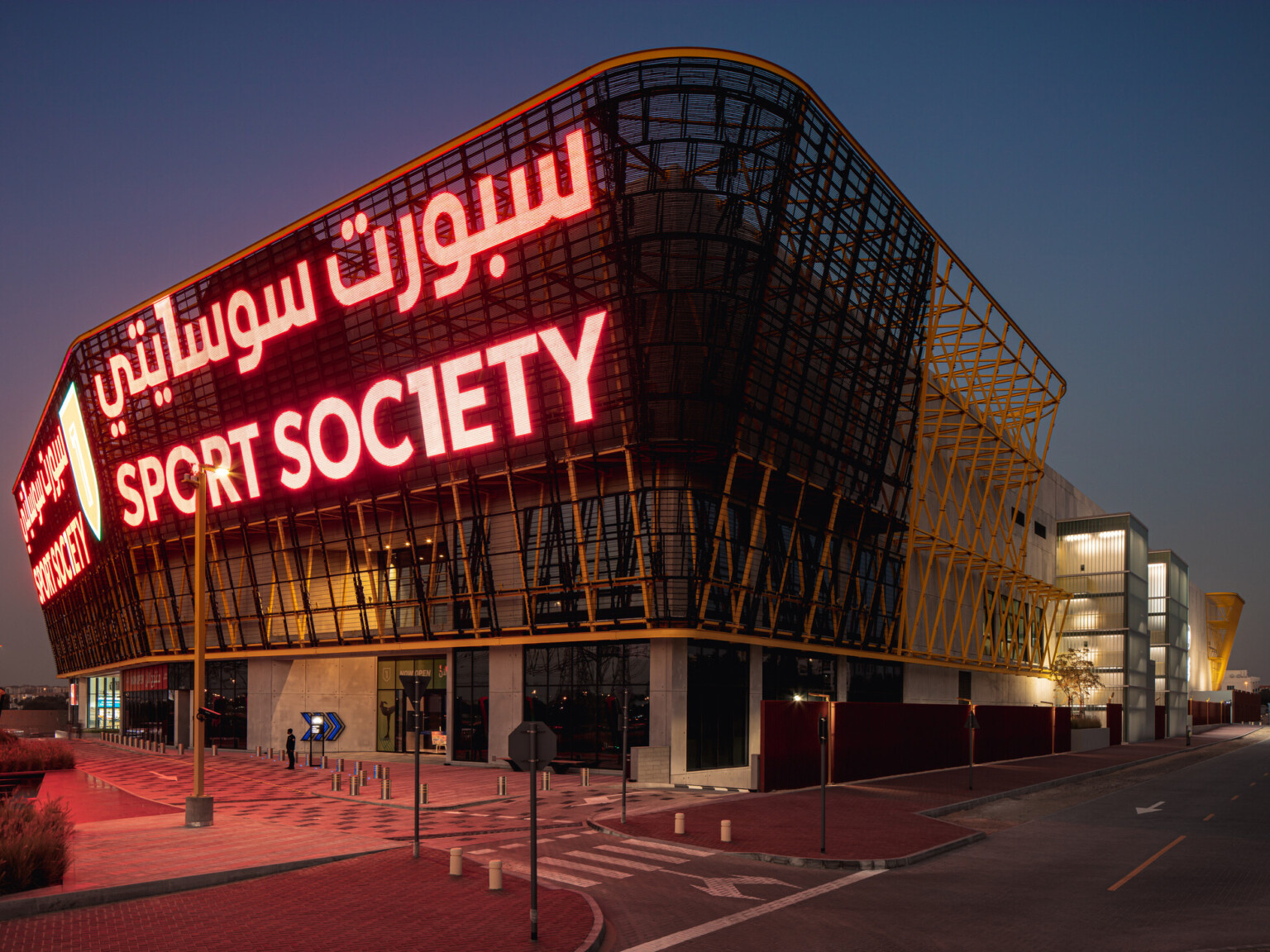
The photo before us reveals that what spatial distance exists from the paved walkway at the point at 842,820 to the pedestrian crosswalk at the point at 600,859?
2.47 ft

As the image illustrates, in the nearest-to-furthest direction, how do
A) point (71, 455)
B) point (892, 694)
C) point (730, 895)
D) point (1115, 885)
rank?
point (730, 895)
point (1115, 885)
point (892, 694)
point (71, 455)

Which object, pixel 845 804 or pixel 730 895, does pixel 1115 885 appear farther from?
pixel 845 804

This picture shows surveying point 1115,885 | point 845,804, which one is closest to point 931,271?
point 845,804

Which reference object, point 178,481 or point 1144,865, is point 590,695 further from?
point 178,481

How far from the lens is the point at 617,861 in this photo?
1842 centimetres

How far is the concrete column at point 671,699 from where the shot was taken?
33.2m

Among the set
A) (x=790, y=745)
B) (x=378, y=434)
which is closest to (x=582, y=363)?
(x=378, y=434)

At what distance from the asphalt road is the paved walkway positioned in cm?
87

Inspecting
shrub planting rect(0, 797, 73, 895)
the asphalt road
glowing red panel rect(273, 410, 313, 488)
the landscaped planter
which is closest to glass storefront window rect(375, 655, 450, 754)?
glowing red panel rect(273, 410, 313, 488)

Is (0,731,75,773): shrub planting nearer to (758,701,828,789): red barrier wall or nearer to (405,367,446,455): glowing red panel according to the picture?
(405,367,446,455): glowing red panel

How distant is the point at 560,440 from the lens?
36250 millimetres

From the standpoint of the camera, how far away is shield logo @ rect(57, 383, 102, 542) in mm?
57281

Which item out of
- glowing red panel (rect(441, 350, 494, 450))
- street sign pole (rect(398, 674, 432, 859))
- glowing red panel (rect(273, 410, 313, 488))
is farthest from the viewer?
glowing red panel (rect(273, 410, 313, 488))

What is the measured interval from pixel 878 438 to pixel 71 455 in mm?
46751
